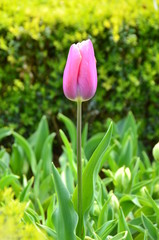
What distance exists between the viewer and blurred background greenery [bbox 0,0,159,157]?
11.7ft

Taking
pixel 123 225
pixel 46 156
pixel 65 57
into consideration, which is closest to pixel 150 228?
pixel 123 225

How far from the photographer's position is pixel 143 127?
12.9 feet

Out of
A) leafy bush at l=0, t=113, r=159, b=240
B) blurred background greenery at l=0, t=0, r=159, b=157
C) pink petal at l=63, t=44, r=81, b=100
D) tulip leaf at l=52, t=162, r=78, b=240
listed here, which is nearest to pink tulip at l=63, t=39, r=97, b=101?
pink petal at l=63, t=44, r=81, b=100

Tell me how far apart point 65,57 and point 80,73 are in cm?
196

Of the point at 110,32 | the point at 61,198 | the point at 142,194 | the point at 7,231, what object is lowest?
the point at 142,194

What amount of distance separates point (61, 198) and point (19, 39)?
74.4 inches

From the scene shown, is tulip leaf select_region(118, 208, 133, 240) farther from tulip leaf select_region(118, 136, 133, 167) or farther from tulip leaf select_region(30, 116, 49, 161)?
tulip leaf select_region(30, 116, 49, 161)

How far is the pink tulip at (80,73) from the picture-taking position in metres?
1.72

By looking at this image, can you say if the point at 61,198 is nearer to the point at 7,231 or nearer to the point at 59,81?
the point at 7,231

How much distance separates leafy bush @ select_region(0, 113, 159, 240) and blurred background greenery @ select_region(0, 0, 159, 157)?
0.22 meters

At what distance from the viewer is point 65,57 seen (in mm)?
3656

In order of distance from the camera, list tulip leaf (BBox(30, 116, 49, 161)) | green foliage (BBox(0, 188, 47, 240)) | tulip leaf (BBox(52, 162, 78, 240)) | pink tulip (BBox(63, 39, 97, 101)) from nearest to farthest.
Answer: green foliage (BBox(0, 188, 47, 240)) < pink tulip (BBox(63, 39, 97, 101)) < tulip leaf (BBox(52, 162, 78, 240)) < tulip leaf (BBox(30, 116, 49, 161))

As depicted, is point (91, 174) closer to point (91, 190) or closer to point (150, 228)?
point (91, 190)

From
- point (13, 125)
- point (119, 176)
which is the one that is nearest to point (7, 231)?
point (119, 176)
